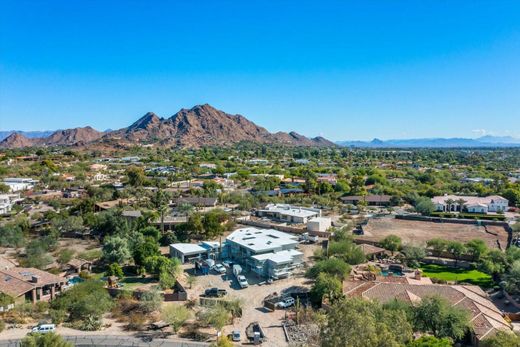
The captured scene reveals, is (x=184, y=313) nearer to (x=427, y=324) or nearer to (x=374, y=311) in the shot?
(x=374, y=311)

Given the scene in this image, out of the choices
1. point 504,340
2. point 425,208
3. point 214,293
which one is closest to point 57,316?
point 214,293

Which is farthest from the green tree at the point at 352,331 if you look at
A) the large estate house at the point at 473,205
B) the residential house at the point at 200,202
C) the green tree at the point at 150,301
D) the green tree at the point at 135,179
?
the green tree at the point at 135,179

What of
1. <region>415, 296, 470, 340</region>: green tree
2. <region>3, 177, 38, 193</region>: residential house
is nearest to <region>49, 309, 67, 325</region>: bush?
<region>415, 296, 470, 340</region>: green tree

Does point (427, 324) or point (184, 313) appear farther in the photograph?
point (184, 313)

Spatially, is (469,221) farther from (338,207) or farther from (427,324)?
(427,324)

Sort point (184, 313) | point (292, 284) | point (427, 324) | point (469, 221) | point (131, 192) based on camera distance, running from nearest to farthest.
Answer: point (427, 324) → point (184, 313) → point (292, 284) → point (469, 221) → point (131, 192)

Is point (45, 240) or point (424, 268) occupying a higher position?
point (45, 240)

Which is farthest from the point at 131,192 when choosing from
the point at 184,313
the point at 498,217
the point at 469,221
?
the point at 498,217

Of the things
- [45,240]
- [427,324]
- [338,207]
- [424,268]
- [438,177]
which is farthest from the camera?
[438,177]
